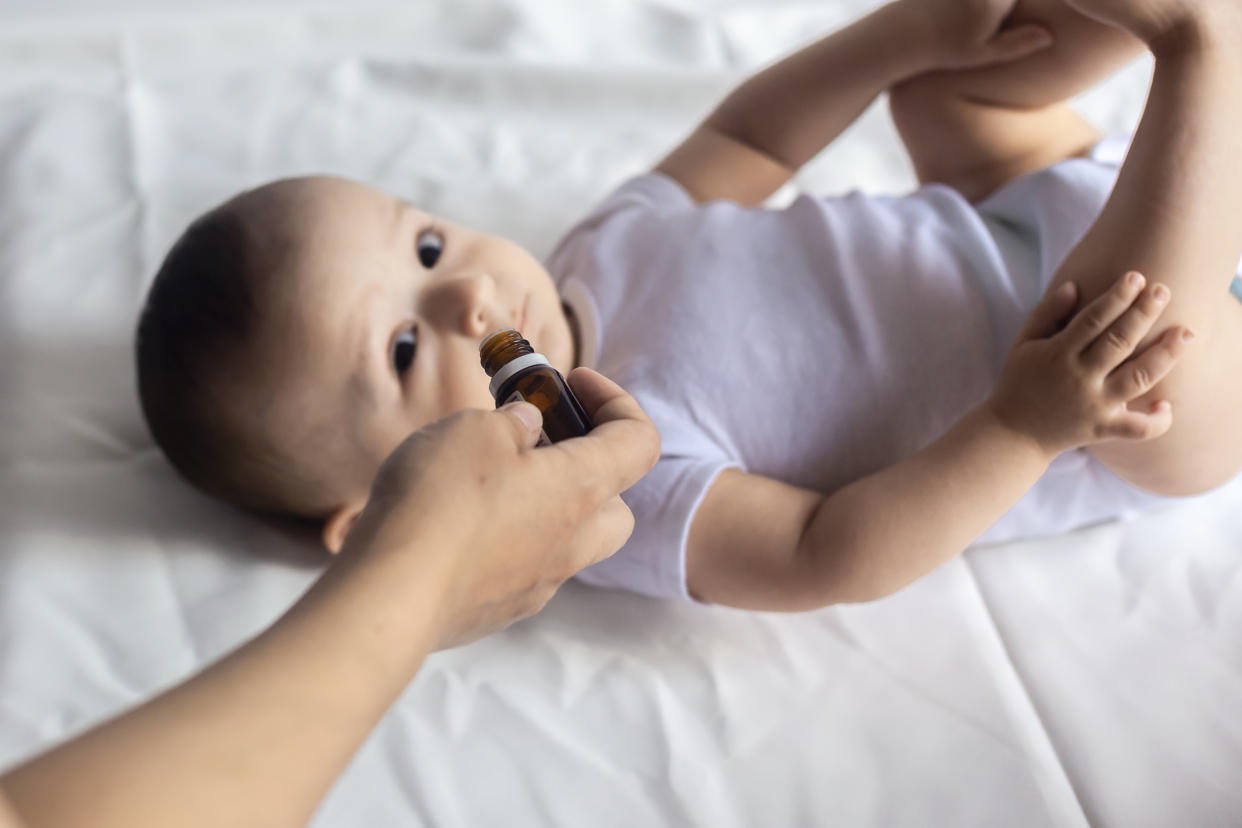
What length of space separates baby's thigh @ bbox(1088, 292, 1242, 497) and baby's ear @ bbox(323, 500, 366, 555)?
644mm

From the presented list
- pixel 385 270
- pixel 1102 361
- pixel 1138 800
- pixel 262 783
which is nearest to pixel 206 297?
pixel 385 270

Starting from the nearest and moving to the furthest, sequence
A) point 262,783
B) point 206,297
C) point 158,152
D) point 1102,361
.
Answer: point 262,783 < point 1102,361 < point 206,297 < point 158,152

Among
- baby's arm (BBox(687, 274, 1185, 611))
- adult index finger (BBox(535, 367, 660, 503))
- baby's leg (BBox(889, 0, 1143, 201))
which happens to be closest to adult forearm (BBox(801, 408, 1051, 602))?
baby's arm (BBox(687, 274, 1185, 611))

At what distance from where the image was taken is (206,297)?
2.92ft

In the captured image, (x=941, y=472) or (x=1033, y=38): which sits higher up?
(x=1033, y=38)

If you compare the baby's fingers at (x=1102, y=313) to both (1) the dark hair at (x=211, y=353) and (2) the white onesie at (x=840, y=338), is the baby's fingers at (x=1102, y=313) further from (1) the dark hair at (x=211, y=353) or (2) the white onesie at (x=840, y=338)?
(1) the dark hair at (x=211, y=353)

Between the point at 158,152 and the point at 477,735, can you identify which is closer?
the point at 477,735

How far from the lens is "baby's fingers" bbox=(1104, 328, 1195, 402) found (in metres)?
0.78

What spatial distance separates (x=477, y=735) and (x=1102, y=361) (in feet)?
1.82

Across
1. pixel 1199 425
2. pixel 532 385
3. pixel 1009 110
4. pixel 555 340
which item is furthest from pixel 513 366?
pixel 1009 110

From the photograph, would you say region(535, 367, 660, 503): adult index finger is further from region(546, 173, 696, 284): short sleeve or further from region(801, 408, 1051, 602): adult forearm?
region(546, 173, 696, 284): short sleeve

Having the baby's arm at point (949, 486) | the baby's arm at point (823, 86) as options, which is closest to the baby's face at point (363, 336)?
the baby's arm at point (949, 486)

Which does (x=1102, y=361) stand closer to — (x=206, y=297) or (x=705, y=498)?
(x=705, y=498)

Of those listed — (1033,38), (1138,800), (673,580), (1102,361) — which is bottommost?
(1138,800)
